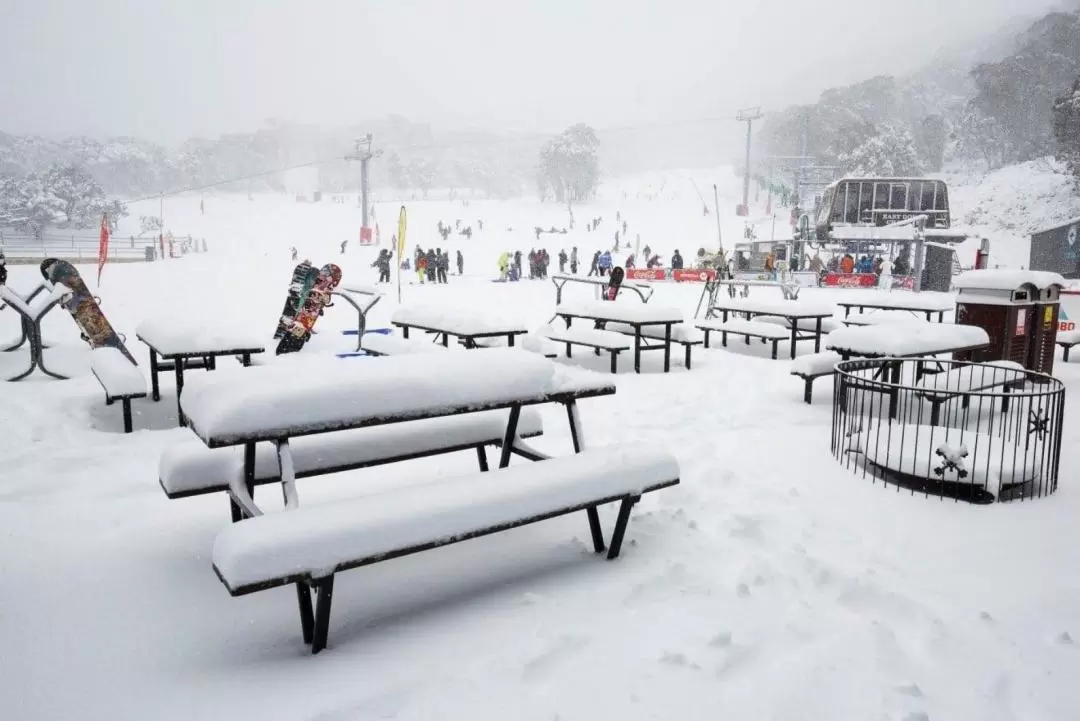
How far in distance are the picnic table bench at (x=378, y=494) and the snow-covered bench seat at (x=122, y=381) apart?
3106 mm

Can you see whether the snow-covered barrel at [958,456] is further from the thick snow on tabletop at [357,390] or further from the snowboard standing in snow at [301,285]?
the snowboard standing in snow at [301,285]

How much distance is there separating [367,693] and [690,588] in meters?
1.53

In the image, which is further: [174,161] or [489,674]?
[174,161]

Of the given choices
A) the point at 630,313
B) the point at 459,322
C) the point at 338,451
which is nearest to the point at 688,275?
the point at 630,313

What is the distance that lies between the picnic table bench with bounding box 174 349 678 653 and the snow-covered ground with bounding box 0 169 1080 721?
309mm

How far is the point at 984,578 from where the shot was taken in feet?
11.4

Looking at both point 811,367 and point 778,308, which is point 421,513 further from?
point 778,308

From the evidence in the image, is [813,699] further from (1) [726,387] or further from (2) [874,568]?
(1) [726,387]

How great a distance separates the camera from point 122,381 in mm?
5965

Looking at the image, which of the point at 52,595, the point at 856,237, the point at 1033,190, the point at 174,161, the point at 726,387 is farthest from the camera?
the point at 174,161

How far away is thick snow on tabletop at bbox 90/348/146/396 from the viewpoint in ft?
19.2

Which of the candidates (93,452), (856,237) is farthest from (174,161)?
(93,452)

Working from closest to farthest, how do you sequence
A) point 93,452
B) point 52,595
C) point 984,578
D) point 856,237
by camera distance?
point 52,595 < point 984,578 < point 93,452 < point 856,237

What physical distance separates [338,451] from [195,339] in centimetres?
325
